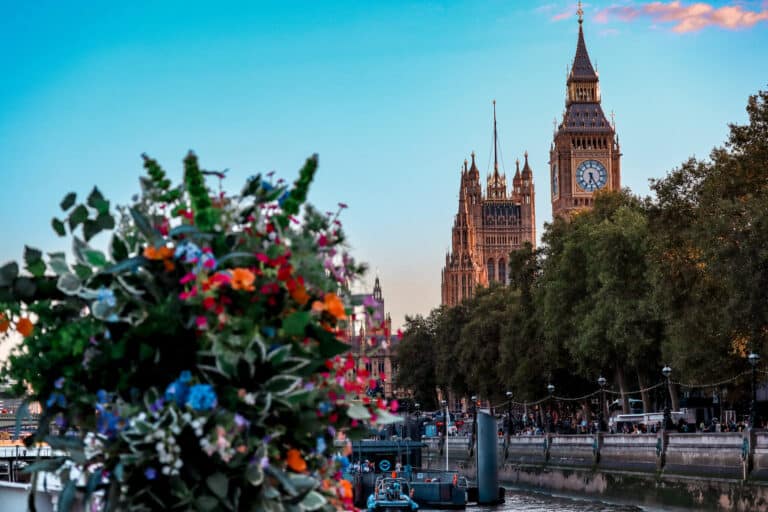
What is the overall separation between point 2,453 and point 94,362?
22.4 metres

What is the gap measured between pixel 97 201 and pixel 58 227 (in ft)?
0.86

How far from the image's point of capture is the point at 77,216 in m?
7.57

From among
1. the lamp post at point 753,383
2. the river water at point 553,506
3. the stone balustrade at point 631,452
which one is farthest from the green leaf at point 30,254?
the stone balustrade at point 631,452

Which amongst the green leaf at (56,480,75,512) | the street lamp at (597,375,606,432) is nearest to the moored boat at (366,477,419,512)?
the street lamp at (597,375,606,432)

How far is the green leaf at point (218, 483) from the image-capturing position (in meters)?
6.81

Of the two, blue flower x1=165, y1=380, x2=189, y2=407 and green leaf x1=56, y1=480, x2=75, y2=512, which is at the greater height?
blue flower x1=165, y1=380, x2=189, y2=407

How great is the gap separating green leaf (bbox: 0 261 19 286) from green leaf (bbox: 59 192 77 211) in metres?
0.43

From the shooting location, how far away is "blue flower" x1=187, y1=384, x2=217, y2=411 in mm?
6770

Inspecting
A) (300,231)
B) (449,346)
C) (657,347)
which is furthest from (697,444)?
(449,346)

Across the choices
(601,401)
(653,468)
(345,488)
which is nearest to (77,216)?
(345,488)

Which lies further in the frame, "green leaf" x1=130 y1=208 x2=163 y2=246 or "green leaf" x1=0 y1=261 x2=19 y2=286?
"green leaf" x1=0 y1=261 x2=19 y2=286

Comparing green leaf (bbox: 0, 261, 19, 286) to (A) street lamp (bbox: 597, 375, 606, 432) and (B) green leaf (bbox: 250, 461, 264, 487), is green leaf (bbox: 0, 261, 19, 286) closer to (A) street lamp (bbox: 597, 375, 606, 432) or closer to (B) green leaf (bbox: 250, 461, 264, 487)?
(B) green leaf (bbox: 250, 461, 264, 487)

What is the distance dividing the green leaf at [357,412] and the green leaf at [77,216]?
1846 millimetres

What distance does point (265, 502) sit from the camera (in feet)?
23.0
